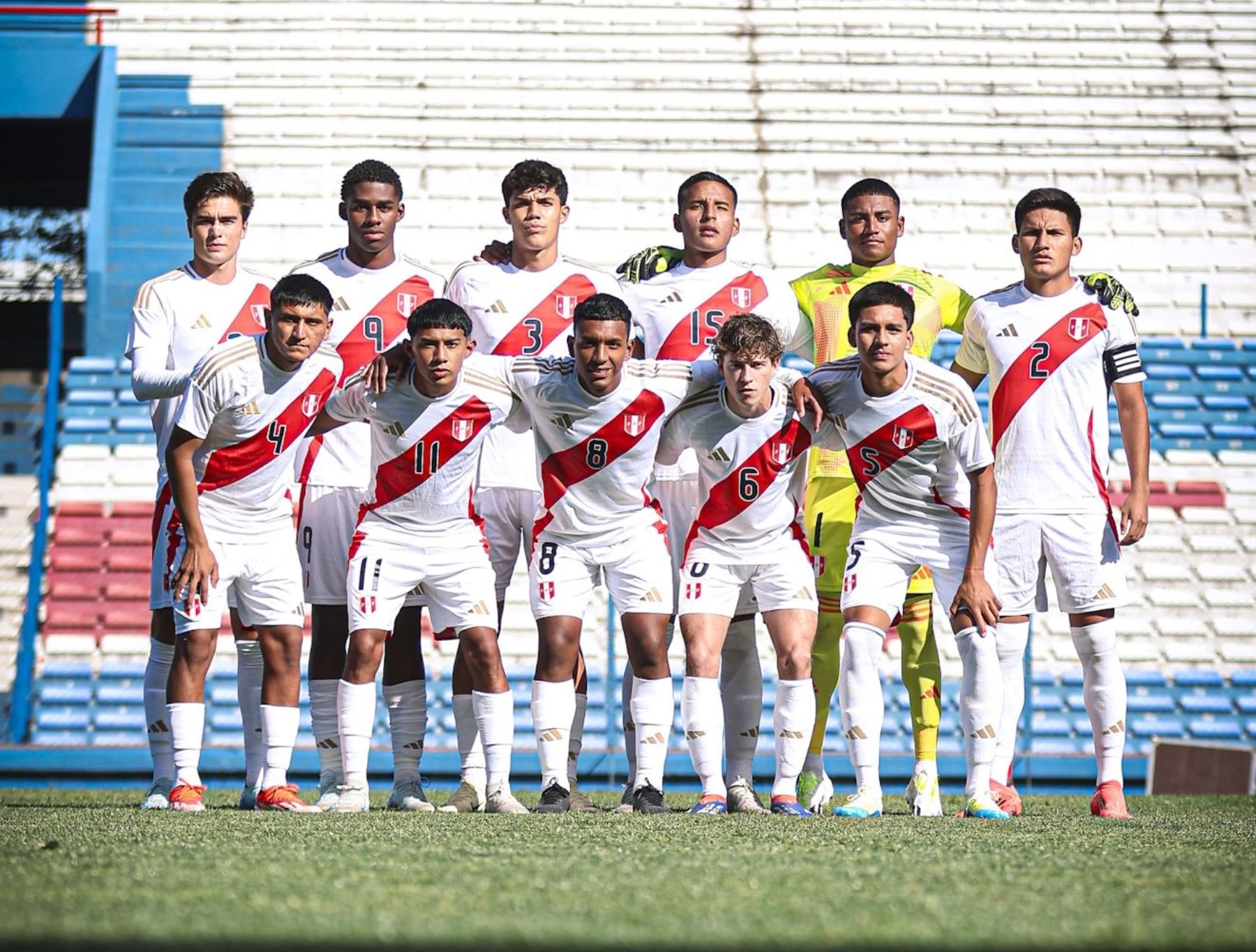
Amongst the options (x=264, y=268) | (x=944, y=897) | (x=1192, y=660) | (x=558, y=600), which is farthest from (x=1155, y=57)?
(x=944, y=897)

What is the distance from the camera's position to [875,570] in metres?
5.56

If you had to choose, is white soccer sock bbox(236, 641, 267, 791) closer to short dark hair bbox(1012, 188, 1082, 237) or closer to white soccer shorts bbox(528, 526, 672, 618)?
white soccer shorts bbox(528, 526, 672, 618)

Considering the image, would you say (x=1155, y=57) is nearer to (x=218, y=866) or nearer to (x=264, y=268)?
(x=264, y=268)

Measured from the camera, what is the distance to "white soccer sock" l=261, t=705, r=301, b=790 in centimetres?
576

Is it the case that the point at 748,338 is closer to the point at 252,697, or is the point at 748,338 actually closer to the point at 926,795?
the point at 926,795

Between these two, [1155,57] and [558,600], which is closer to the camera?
[558,600]

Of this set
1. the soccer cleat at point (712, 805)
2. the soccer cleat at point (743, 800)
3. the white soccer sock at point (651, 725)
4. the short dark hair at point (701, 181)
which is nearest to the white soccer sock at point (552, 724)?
the white soccer sock at point (651, 725)

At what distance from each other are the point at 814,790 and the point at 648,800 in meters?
0.76

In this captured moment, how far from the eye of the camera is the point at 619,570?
5680 millimetres

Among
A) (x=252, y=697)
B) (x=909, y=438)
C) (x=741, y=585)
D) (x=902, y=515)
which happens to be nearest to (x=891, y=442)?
(x=909, y=438)

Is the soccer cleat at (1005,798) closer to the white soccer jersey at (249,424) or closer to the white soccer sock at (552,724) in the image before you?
the white soccer sock at (552,724)

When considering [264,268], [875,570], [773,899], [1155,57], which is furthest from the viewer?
[1155,57]

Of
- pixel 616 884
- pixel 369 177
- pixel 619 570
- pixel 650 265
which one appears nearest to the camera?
pixel 616 884

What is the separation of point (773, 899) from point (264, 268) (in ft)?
38.2
